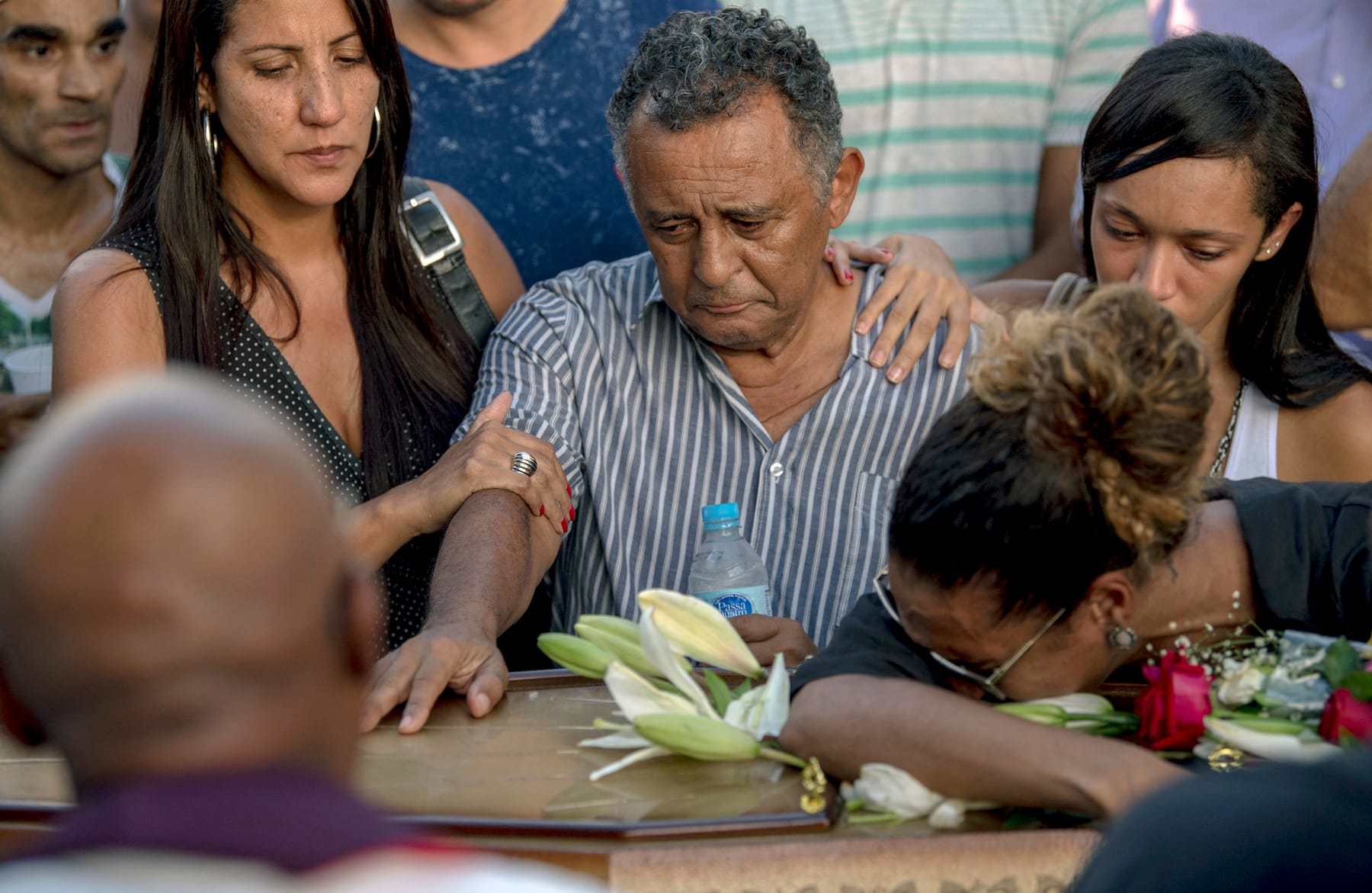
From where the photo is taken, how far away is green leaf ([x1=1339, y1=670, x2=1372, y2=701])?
6.71 feet

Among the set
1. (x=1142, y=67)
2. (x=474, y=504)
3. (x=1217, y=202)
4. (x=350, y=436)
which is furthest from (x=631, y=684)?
(x=1142, y=67)

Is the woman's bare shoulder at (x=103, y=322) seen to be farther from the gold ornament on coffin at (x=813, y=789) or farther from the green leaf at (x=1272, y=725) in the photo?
the green leaf at (x=1272, y=725)

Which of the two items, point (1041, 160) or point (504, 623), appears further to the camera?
point (1041, 160)

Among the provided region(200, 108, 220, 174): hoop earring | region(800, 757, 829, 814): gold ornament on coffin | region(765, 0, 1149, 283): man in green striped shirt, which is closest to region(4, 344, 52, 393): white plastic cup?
region(200, 108, 220, 174): hoop earring

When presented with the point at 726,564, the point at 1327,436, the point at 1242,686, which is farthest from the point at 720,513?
the point at 1327,436

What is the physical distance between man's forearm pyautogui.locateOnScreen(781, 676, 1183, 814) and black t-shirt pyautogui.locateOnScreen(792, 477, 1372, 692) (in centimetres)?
9

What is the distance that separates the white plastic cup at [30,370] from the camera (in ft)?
12.8

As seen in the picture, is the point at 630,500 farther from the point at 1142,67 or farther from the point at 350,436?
the point at 1142,67

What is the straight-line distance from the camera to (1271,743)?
6.82ft

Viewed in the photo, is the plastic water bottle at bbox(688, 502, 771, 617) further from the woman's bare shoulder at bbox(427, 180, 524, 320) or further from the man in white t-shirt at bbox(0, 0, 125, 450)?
the man in white t-shirt at bbox(0, 0, 125, 450)

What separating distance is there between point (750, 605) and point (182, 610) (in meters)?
2.04

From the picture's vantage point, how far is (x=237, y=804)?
1061 mm

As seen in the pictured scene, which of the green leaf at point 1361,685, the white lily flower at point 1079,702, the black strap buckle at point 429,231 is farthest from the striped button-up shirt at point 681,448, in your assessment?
the green leaf at point 1361,685

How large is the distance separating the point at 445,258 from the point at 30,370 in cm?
119
